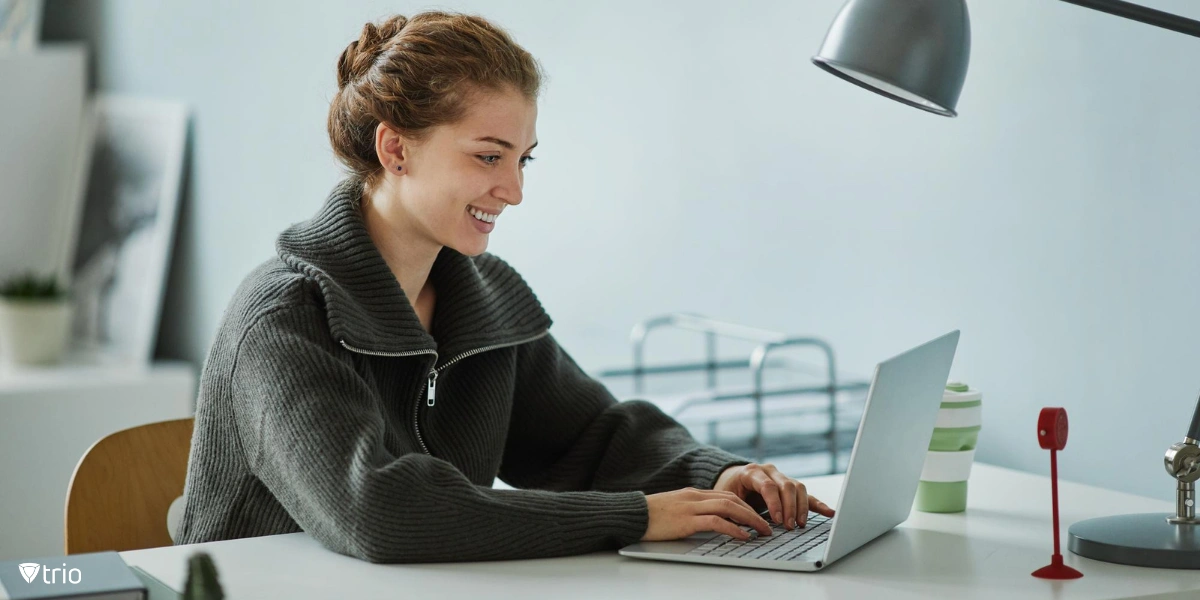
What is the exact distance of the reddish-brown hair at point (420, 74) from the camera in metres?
1.51

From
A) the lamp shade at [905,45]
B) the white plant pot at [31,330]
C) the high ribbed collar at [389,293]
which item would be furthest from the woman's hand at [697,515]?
the white plant pot at [31,330]

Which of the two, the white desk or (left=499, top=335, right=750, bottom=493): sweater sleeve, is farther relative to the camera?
(left=499, top=335, right=750, bottom=493): sweater sleeve

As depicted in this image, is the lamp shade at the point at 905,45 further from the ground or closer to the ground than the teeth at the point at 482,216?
further from the ground

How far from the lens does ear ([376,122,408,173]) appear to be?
1.55 m

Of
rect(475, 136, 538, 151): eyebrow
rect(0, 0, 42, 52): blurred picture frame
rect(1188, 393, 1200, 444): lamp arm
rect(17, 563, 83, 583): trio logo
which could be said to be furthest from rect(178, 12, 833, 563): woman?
rect(0, 0, 42, 52): blurred picture frame

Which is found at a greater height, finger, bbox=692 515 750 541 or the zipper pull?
the zipper pull

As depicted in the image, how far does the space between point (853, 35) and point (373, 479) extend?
63 centimetres

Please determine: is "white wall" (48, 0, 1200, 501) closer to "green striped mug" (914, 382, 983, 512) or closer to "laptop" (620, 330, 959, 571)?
"green striped mug" (914, 382, 983, 512)

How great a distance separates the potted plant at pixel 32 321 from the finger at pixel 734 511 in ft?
10.4

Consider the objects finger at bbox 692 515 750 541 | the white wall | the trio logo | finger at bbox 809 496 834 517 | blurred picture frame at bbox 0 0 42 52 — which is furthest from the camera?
blurred picture frame at bbox 0 0 42 52

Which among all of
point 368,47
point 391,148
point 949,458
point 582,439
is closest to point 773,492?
point 949,458

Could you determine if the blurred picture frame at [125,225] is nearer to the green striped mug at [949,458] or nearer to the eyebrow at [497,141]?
the eyebrow at [497,141]

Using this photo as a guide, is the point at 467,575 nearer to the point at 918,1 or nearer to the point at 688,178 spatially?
the point at 918,1

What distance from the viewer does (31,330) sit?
3969 millimetres
